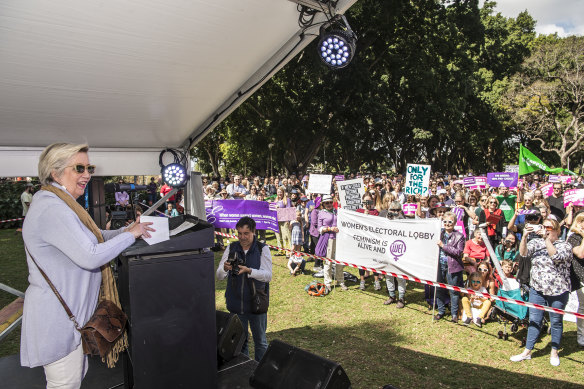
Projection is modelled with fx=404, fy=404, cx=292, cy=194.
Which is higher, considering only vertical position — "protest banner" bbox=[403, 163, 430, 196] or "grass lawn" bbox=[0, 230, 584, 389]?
"protest banner" bbox=[403, 163, 430, 196]

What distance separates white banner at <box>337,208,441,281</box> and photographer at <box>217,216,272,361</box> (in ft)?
11.7

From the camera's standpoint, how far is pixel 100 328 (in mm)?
2385

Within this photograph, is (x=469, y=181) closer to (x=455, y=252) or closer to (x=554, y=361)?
(x=455, y=252)

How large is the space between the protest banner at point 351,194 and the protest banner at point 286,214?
2050 millimetres

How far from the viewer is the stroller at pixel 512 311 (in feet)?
19.4

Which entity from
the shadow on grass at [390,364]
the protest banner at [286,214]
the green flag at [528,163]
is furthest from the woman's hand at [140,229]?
the green flag at [528,163]

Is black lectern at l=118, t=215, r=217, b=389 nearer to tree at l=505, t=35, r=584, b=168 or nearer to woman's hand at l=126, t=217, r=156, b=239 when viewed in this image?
woman's hand at l=126, t=217, r=156, b=239

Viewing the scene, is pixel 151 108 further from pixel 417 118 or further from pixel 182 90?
pixel 417 118

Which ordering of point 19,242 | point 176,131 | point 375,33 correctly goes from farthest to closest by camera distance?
1. point 375,33
2. point 19,242
3. point 176,131

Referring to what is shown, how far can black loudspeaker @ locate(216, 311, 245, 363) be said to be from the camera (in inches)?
146

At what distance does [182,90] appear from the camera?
3941 millimetres

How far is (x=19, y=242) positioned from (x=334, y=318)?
12251 millimetres

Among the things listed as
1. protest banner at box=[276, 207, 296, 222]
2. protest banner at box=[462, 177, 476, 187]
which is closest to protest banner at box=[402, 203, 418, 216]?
protest banner at box=[276, 207, 296, 222]

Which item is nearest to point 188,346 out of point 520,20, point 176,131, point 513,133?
point 176,131
